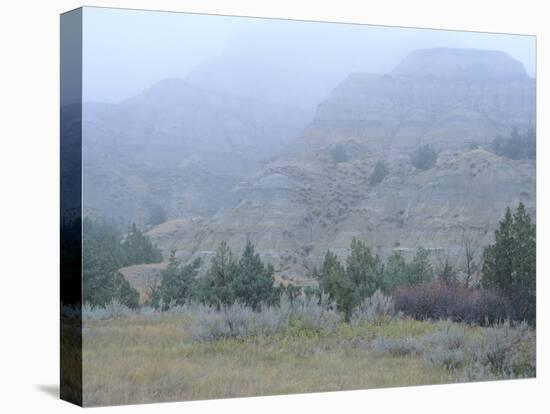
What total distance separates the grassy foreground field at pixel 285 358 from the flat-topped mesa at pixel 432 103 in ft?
7.82

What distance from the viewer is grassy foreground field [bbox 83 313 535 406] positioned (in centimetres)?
1636

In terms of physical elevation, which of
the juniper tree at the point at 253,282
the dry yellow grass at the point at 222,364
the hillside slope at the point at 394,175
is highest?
the hillside slope at the point at 394,175

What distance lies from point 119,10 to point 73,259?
2864mm

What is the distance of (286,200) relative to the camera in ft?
58.2

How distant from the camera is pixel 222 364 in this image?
669 inches

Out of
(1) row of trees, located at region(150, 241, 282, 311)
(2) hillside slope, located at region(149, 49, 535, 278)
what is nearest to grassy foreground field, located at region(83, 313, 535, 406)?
(1) row of trees, located at region(150, 241, 282, 311)

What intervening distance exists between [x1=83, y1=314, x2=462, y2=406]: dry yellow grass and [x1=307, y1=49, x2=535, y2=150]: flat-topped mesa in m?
2.42

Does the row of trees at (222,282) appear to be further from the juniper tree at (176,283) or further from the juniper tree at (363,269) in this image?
the juniper tree at (363,269)

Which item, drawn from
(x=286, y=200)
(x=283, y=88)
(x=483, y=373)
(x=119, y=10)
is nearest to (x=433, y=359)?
(x=483, y=373)

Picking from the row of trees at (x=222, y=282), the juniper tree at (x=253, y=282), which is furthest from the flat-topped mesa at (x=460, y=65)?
the row of trees at (x=222, y=282)

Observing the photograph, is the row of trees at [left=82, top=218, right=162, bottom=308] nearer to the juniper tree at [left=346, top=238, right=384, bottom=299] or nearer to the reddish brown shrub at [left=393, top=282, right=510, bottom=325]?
the juniper tree at [left=346, top=238, right=384, bottom=299]

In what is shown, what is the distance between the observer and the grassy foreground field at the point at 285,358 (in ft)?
53.7

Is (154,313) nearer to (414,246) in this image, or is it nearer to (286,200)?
(286,200)

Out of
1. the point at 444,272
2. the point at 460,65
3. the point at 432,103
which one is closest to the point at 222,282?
the point at 444,272
